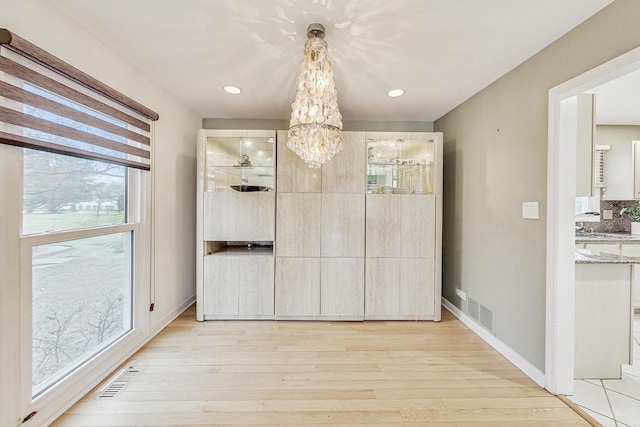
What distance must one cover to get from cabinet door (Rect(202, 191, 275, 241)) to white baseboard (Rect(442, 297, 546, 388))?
→ 7.42ft

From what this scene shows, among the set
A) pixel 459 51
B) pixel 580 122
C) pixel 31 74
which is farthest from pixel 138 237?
pixel 580 122

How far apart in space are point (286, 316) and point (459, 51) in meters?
2.86

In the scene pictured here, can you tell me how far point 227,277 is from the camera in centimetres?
286

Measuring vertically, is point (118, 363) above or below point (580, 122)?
below

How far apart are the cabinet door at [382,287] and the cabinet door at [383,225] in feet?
0.33

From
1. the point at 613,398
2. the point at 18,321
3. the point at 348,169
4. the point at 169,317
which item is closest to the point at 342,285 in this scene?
the point at 348,169

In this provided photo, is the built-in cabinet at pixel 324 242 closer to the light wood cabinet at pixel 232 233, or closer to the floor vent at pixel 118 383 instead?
the light wood cabinet at pixel 232 233

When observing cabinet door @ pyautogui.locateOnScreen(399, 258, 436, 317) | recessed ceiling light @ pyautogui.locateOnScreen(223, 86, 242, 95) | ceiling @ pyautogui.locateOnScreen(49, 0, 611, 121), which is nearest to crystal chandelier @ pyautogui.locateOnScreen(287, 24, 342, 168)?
ceiling @ pyautogui.locateOnScreen(49, 0, 611, 121)

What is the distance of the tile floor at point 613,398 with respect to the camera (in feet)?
5.29

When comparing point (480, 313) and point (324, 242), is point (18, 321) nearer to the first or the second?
point (324, 242)

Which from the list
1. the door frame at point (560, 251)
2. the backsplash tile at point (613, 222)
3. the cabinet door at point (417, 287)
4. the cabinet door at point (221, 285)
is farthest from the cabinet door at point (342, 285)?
the backsplash tile at point (613, 222)

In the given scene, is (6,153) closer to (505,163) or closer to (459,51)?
(459,51)

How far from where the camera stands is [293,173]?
9.29ft

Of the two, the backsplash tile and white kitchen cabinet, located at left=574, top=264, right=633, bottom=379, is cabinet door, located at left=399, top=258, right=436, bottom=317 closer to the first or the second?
white kitchen cabinet, located at left=574, top=264, right=633, bottom=379
